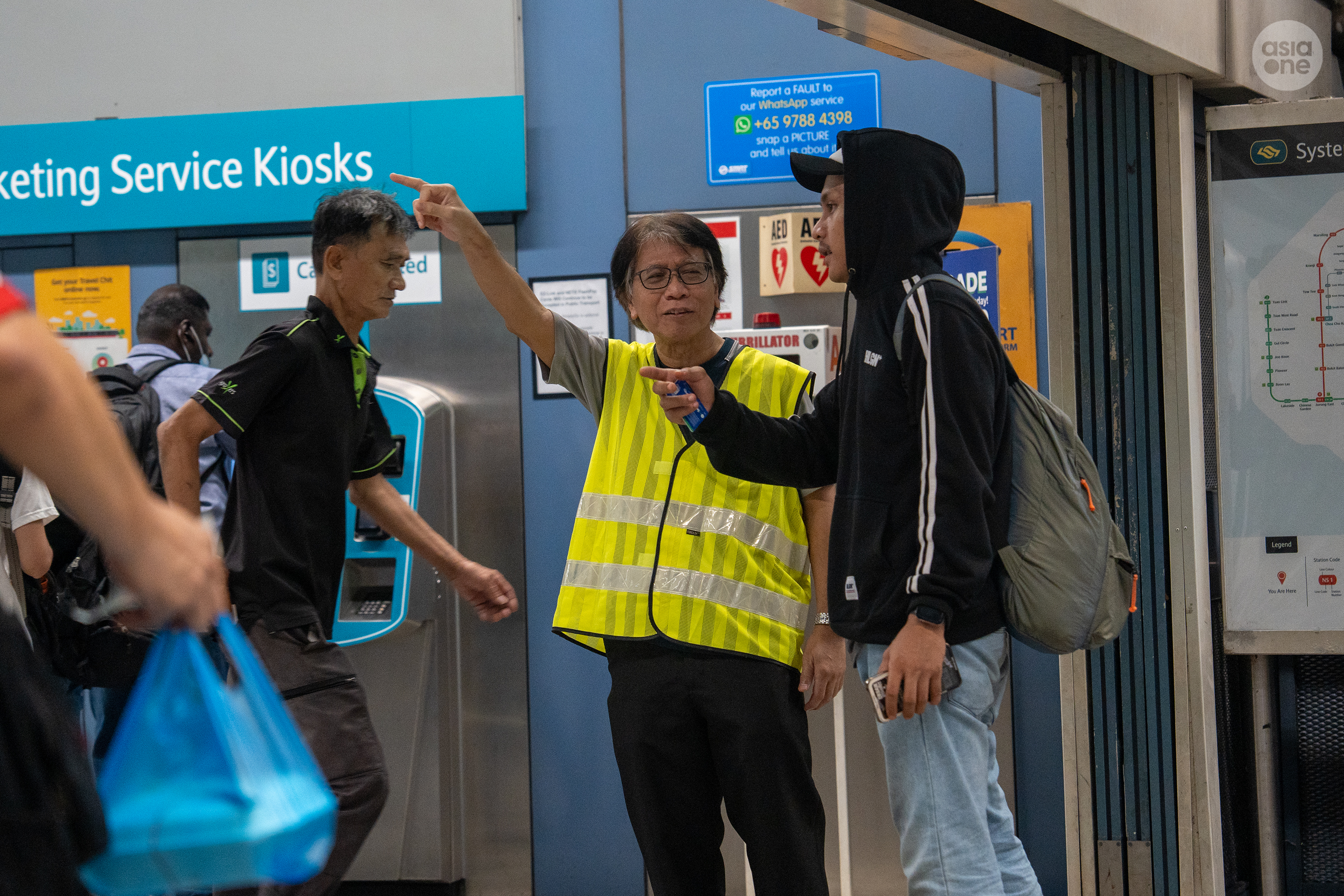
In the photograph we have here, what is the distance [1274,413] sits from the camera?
2.98 m

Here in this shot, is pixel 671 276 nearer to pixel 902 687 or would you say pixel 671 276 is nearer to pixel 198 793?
pixel 902 687

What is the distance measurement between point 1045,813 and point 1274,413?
1.46 meters

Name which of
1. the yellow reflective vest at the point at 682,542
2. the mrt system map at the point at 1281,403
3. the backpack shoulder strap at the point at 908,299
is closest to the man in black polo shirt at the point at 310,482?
the yellow reflective vest at the point at 682,542

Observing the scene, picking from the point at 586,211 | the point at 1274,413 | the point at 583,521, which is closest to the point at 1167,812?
the point at 1274,413

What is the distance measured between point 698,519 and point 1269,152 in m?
1.65

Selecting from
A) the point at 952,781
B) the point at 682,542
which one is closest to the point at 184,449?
the point at 682,542

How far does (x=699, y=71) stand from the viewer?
4.06m

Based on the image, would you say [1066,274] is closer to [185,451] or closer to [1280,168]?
[1280,168]

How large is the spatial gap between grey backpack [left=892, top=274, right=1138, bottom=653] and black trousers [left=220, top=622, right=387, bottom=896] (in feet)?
4.16

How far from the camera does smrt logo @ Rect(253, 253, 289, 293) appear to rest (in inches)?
168

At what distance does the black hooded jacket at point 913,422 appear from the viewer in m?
1.91

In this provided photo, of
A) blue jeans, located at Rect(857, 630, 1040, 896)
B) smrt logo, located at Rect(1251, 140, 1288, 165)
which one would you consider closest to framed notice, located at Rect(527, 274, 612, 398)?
smrt logo, located at Rect(1251, 140, 1288, 165)

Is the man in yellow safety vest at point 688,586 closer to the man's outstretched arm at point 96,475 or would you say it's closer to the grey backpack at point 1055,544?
the grey backpack at point 1055,544

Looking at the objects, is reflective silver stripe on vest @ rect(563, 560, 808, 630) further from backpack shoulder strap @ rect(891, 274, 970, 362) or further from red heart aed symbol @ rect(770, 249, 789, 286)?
red heart aed symbol @ rect(770, 249, 789, 286)
